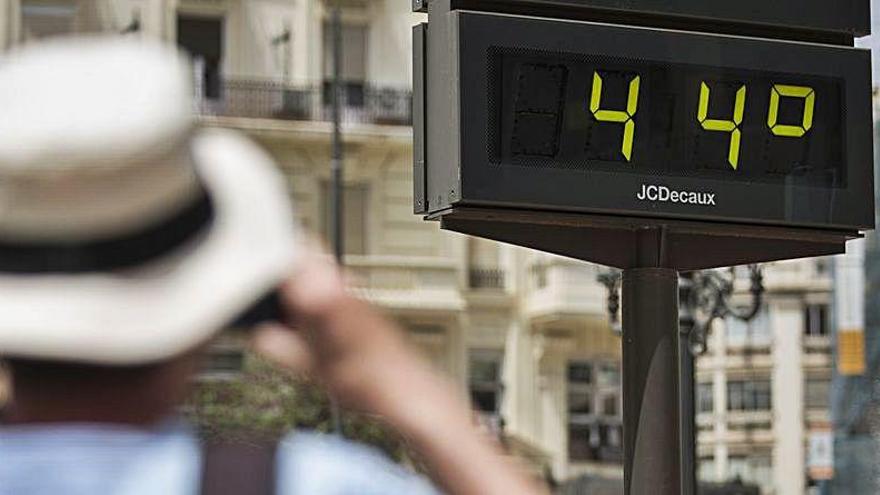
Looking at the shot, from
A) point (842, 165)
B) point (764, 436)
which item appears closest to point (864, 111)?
point (842, 165)

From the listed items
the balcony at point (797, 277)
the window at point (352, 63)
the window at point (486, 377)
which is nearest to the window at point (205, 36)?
the window at point (352, 63)

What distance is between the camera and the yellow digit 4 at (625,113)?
20.9ft

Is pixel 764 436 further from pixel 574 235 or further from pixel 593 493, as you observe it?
pixel 574 235

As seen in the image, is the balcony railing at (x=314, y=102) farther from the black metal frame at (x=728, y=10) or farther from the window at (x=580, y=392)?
the black metal frame at (x=728, y=10)

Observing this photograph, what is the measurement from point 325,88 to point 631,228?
1048 inches

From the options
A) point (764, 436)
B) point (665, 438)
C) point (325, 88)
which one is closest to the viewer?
Result: point (665, 438)

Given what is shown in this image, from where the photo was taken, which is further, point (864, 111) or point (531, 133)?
point (864, 111)

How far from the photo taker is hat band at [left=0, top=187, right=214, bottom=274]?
171 cm

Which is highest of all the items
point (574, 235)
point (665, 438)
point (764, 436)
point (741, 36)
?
point (741, 36)

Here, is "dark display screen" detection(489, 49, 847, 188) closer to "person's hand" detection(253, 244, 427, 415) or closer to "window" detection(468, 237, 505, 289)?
"person's hand" detection(253, 244, 427, 415)

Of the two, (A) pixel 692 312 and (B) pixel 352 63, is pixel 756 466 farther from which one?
(A) pixel 692 312

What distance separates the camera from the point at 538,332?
3538 centimetres

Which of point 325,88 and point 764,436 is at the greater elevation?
point 325,88

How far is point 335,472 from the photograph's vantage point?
1786 mm
